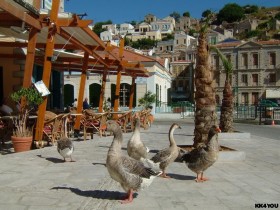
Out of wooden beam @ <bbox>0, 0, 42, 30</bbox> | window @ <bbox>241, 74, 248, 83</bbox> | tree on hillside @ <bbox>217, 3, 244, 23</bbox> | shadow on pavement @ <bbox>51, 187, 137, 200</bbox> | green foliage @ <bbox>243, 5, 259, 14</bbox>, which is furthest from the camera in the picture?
green foliage @ <bbox>243, 5, 259, 14</bbox>

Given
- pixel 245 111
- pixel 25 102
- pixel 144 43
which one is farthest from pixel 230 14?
pixel 25 102

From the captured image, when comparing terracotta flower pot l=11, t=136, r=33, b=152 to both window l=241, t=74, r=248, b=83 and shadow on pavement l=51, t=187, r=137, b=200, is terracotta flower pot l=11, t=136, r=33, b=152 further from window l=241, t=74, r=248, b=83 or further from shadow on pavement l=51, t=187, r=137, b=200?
window l=241, t=74, r=248, b=83

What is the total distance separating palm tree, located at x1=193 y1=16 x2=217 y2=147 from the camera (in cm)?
977

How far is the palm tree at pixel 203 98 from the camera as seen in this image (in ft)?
32.0

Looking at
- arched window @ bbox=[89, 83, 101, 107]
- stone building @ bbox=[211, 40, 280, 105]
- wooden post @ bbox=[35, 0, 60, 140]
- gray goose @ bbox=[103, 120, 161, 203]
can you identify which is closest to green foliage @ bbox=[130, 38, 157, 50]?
stone building @ bbox=[211, 40, 280, 105]

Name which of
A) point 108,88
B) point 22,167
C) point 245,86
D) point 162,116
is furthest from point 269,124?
point 245,86

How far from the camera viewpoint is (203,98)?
9.95 m

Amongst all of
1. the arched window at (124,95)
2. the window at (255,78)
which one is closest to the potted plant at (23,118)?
the arched window at (124,95)

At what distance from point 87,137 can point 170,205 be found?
8806 mm

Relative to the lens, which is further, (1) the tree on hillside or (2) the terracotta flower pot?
(1) the tree on hillside

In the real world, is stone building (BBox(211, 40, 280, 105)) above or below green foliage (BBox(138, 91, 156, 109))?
above

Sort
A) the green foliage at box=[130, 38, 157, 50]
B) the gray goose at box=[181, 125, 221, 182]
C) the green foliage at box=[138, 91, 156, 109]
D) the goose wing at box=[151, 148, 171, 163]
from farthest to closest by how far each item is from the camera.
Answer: the green foliage at box=[130, 38, 157, 50] < the green foliage at box=[138, 91, 156, 109] < the goose wing at box=[151, 148, 171, 163] < the gray goose at box=[181, 125, 221, 182]

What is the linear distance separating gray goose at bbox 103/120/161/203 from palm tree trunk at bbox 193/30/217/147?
4.44 m

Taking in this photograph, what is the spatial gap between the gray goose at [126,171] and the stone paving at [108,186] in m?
0.23
